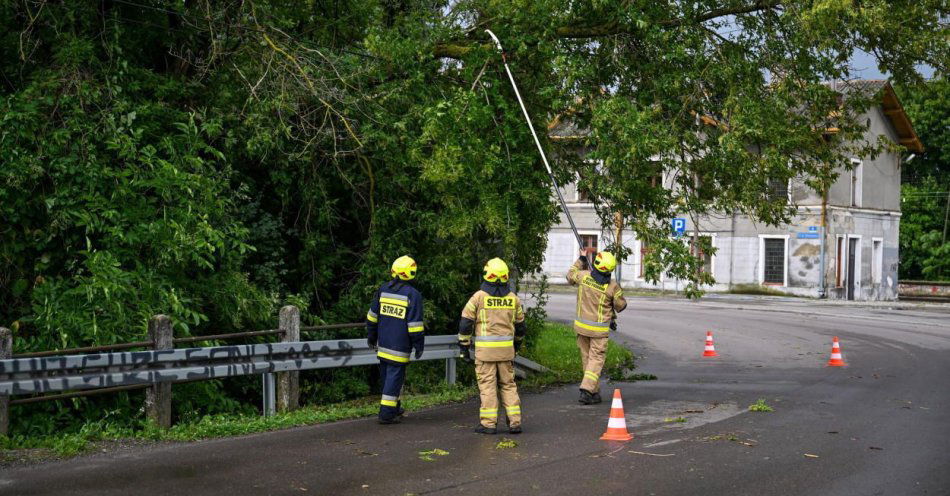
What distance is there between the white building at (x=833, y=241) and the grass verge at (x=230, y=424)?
27.2m

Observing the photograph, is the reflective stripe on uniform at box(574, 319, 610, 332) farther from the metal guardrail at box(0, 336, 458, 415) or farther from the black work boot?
the black work boot

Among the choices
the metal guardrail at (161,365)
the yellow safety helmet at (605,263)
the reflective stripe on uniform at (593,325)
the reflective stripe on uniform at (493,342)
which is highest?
the yellow safety helmet at (605,263)

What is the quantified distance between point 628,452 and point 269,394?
4.23 m

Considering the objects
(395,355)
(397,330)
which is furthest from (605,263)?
(395,355)

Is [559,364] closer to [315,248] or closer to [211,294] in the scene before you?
[315,248]

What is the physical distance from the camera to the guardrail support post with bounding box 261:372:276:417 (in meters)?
11.1

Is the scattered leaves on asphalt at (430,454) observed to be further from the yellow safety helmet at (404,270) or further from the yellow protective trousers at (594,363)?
the yellow protective trousers at (594,363)

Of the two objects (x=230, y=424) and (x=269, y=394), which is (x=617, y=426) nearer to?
(x=230, y=424)

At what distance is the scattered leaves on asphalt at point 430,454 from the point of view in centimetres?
853

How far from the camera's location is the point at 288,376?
11484 millimetres

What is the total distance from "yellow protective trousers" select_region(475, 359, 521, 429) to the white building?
31.3 m

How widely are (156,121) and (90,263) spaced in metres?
2.27

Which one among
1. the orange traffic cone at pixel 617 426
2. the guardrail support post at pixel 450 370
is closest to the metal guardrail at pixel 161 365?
the guardrail support post at pixel 450 370

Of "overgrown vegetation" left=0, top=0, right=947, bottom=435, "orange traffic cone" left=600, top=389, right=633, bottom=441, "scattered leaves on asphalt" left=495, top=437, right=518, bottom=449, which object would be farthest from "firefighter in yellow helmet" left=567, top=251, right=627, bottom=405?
"scattered leaves on asphalt" left=495, top=437, right=518, bottom=449
